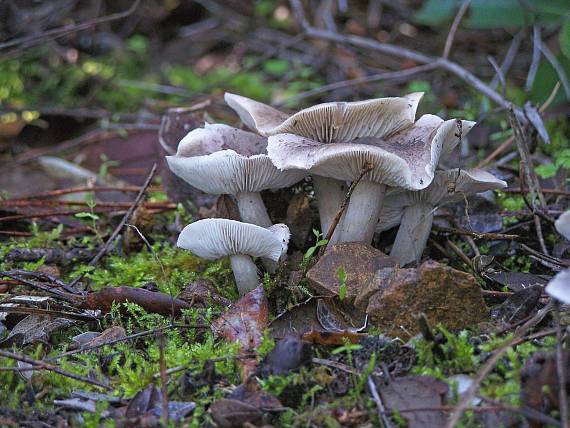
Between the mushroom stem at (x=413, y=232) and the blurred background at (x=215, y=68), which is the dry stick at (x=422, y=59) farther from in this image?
the mushroom stem at (x=413, y=232)

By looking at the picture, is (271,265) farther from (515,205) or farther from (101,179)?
(101,179)

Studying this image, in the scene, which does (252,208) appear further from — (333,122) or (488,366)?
(488,366)

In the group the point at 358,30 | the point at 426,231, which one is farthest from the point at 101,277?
the point at 358,30

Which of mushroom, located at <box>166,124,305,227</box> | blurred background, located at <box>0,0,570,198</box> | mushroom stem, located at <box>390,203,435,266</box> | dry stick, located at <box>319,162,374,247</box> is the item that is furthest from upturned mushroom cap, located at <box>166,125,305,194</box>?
blurred background, located at <box>0,0,570,198</box>

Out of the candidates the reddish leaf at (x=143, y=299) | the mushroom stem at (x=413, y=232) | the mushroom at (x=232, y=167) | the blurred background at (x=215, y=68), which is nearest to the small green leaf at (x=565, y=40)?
the blurred background at (x=215, y=68)

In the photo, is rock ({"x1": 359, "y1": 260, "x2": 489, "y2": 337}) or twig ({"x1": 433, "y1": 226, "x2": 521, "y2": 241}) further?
twig ({"x1": 433, "y1": 226, "x2": 521, "y2": 241})

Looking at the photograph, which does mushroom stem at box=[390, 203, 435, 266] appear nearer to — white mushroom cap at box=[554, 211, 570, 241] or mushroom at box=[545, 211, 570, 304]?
white mushroom cap at box=[554, 211, 570, 241]
